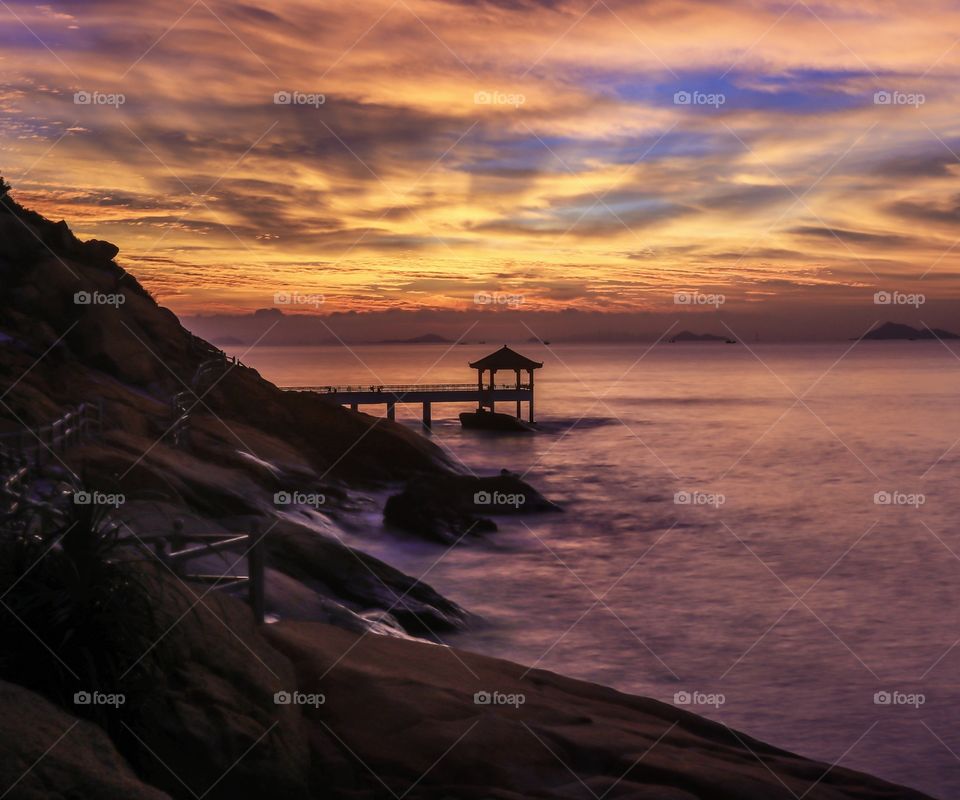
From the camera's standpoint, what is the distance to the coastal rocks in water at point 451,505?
92.3 ft

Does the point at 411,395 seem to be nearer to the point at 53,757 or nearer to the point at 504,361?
the point at 504,361

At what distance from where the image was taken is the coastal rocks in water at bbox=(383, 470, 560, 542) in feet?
92.3

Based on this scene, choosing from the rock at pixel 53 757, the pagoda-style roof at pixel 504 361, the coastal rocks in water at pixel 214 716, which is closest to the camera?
the rock at pixel 53 757

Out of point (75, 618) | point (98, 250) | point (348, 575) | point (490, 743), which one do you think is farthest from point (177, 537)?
point (98, 250)

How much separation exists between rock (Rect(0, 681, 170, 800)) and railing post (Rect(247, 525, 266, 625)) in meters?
3.62

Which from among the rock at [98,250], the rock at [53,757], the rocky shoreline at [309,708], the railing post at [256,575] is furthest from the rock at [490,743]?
the rock at [98,250]

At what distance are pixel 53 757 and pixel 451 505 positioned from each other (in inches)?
935

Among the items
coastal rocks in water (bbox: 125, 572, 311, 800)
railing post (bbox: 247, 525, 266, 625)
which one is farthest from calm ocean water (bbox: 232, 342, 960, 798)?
coastal rocks in water (bbox: 125, 572, 311, 800)

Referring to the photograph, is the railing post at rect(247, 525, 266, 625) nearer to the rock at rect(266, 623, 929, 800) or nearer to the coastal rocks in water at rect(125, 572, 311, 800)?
the rock at rect(266, 623, 929, 800)

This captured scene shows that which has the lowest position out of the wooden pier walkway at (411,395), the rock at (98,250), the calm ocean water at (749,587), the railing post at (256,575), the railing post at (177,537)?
the calm ocean water at (749,587)

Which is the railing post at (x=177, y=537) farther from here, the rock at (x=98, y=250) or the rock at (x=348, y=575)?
the rock at (x=98, y=250)

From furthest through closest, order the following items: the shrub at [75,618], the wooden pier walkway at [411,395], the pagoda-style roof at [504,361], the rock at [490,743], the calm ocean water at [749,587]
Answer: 1. the pagoda-style roof at [504,361]
2. the wooden pier walkway at [411,395]
3. the calm ocean water at [749,587]
4. the rock at [490,743]
5. the shrub at [75,618]

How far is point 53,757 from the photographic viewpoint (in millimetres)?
6363

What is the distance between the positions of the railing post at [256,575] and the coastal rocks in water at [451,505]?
1707 centimetres
